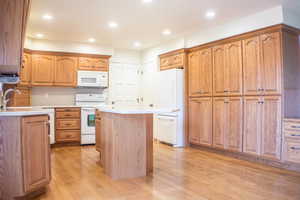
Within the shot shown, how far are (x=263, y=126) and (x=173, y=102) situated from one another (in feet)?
6.82

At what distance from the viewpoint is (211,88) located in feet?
16.0

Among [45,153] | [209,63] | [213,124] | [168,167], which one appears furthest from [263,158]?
[45,153]

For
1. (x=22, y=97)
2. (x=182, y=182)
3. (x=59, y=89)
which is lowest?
(x=182, y=182)

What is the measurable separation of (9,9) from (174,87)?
12.1 feet

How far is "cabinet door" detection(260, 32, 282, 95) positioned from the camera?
3764 millimetres

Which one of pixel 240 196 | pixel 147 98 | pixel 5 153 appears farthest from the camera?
pixel 147 98

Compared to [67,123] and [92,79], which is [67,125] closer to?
[67,123]

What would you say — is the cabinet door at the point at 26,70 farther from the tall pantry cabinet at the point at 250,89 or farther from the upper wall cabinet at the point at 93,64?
the tall pantry cabinet at the point at 250,89

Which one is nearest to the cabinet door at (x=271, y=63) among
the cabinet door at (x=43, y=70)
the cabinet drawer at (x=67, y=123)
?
the cabinet drawer at (x=67, y=123)

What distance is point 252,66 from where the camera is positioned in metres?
4.12

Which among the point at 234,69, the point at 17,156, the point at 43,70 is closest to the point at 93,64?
the point at 43,70

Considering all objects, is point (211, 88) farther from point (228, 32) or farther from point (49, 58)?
point (49, 58)

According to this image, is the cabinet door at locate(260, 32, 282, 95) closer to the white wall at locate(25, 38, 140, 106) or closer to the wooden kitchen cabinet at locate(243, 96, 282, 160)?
the wooden kitchen cabinet at locate(243, 96, 282, 160)

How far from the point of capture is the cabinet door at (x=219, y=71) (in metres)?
4.63
